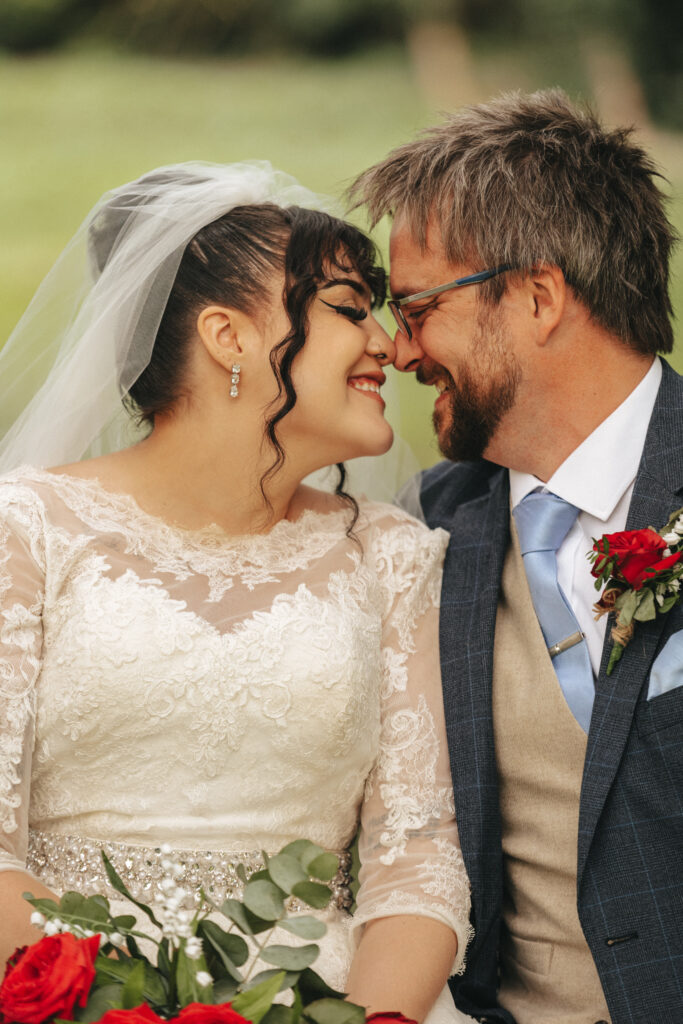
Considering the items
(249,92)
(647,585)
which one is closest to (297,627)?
(647,585)

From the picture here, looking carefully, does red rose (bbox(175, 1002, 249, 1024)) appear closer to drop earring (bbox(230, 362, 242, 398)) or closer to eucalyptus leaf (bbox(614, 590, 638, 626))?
eucalyptus leaf (bbox(614, 590, 638, 626))

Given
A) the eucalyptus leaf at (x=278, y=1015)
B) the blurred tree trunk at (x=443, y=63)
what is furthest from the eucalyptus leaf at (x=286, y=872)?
the blurred tree trunk at (x=443, y=63)

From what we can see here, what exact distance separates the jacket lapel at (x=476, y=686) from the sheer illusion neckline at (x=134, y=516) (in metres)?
0.35

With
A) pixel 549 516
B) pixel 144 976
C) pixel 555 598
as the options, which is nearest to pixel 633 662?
pixel 555 598

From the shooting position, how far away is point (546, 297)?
2.33 meters

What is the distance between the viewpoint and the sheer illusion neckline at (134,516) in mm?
2094

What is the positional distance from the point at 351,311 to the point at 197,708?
86 centimetres

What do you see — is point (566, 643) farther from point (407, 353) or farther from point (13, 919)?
point (13, 919)

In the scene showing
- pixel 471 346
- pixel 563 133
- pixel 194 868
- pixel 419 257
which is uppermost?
pixel 563 133

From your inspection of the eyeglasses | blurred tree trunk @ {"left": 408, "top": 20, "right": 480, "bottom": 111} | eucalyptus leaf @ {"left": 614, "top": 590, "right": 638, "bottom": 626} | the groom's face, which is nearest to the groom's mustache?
the groom's face

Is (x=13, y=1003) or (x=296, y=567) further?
(x=296, y=567)

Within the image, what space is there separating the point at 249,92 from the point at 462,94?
0.74 metres

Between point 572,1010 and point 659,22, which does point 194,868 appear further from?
point 659,22

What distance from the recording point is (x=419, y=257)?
2.40 m
